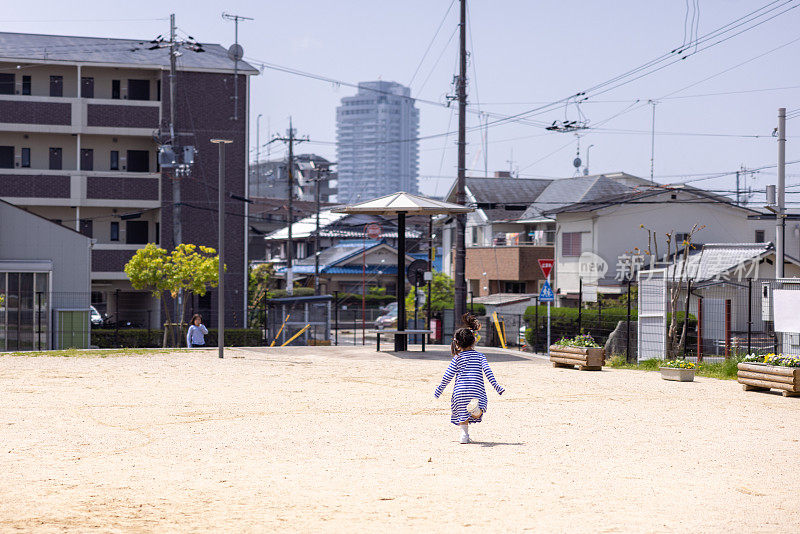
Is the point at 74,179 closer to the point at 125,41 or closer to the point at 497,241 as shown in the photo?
the point at 125,41

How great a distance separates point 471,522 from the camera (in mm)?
7309

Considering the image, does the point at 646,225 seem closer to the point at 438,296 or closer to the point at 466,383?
the point at 438,296

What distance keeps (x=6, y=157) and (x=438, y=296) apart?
23904mm

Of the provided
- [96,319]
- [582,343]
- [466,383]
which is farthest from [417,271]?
[466,383]

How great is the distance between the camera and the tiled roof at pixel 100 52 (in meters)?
44.2

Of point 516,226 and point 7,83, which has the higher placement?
point 7,83

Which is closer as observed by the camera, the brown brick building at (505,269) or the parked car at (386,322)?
the brown brick building at (505,269)

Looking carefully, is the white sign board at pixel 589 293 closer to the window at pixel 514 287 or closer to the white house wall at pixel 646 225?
the white house wall at pixel 646 225

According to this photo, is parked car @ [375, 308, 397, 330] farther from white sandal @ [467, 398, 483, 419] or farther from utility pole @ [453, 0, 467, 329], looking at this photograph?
white sandal @ [467, 398, 483, 419]

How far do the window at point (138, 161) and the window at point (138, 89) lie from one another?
266 cm

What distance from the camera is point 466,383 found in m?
11.4

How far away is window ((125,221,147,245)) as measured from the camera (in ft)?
150

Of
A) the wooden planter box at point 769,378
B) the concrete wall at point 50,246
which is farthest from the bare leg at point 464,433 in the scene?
the concrete wall at point 50,246

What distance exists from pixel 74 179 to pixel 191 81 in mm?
7114
